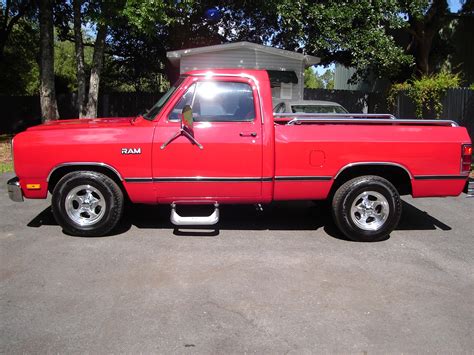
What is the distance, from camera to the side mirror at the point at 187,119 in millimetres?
5023

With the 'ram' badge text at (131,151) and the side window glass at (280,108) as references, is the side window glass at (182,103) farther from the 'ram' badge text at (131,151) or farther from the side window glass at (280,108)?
the side window glass at (280,108)

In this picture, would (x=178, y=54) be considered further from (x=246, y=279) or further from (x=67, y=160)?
(x=246, y=279)

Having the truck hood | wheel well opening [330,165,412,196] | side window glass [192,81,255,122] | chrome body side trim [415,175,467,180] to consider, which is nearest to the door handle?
side window glass [192,81,255,122]

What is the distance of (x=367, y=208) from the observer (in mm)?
5578

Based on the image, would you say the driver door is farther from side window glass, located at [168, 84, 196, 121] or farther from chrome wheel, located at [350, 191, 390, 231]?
chrome wheel, located at [350, 191, 390, 231]

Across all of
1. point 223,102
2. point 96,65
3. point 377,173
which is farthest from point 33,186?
point 96,65

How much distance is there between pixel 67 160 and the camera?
17.4ft

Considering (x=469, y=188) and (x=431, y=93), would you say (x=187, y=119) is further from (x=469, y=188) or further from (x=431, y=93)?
(x=431, y=93)

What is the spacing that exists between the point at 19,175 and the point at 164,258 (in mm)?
2065

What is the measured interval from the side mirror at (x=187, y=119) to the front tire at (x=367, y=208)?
192 cm

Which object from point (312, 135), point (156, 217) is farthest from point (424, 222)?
point (156, 217)

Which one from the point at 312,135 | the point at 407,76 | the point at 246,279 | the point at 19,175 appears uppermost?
the point at 407,76

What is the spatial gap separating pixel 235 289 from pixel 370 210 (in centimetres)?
223

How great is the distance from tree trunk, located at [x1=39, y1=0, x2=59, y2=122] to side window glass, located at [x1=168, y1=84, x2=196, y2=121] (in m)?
10.4
